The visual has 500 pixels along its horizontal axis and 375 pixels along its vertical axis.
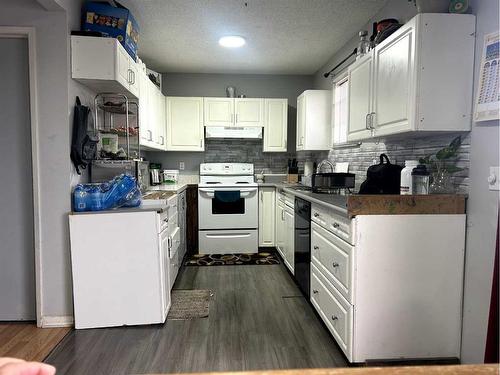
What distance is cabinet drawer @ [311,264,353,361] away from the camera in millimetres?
1808

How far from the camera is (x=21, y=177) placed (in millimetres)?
2250

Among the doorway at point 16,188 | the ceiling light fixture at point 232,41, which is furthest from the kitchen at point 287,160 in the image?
the ceiling light fixture at point 232,41

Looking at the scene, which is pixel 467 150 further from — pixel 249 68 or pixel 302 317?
pixel 249 68

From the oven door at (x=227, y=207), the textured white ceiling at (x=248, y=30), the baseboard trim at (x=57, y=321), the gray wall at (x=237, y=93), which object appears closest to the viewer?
the baseboard trim at (x=57, y=321)

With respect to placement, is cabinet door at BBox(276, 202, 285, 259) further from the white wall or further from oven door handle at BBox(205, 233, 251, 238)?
the white wall

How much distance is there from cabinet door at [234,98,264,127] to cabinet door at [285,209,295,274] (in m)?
1.50

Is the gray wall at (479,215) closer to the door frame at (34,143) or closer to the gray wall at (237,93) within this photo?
the door frame at (34,143)

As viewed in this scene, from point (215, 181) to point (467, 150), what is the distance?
10.4ft

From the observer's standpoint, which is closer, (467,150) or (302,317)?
(467,150)

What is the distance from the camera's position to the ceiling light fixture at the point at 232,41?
3233mm

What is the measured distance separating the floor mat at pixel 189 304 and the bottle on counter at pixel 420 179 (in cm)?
174

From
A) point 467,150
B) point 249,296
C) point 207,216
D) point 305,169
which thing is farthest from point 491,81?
point 207,216

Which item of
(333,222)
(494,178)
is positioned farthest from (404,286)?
(494,178)

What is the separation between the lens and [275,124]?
4441mm
